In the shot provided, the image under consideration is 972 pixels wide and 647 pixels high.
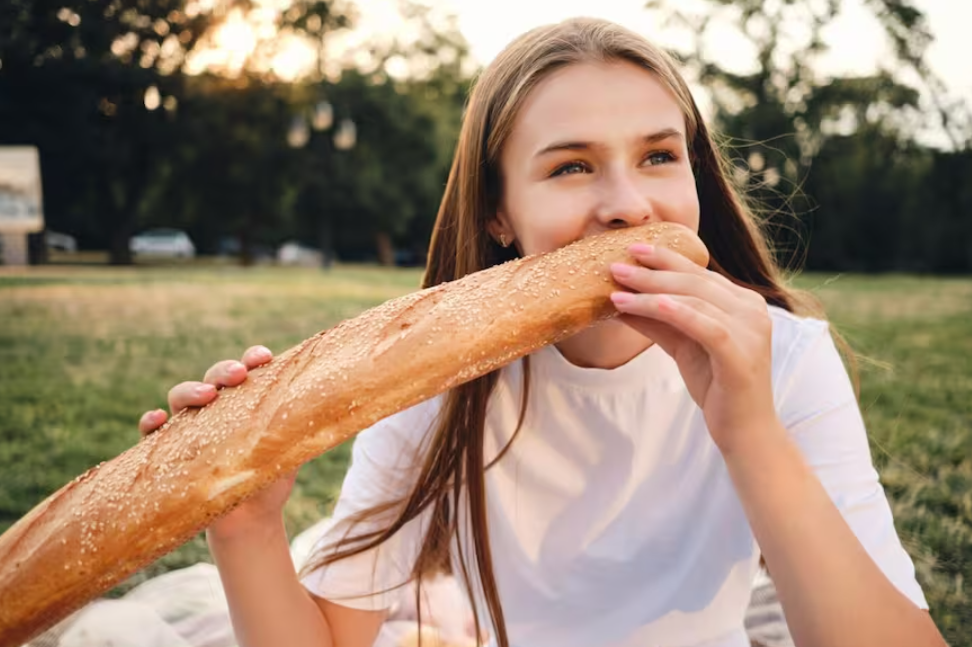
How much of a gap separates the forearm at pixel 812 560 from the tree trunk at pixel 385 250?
42.0m

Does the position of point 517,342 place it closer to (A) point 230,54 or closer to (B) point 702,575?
(B) point 702,575

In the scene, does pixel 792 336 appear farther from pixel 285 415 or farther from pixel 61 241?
pixel 61 241

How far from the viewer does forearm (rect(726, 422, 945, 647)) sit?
4.96 ft

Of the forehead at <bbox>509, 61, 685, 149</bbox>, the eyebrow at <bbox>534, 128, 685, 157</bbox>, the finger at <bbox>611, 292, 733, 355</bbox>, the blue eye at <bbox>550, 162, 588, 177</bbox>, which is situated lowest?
the finger at <bbox>611, 292, 733, 355</bbox>

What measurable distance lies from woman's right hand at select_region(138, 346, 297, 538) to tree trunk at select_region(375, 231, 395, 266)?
41.5 m

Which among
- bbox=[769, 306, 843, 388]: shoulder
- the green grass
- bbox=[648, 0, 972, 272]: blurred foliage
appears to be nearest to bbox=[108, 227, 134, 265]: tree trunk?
the green grass

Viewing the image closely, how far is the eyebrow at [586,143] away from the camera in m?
1.81

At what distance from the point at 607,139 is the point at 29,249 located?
72.6 feet

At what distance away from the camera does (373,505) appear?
219 cm

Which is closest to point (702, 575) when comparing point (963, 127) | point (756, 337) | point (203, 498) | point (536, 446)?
point (536, 446)

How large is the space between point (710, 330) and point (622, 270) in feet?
0.84

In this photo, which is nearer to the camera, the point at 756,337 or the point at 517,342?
the point at 756,337

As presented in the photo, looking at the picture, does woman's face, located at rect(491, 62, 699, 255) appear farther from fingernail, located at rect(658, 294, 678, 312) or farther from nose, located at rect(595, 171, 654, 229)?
fingernail, located at rect(658, 294, 678, 312)

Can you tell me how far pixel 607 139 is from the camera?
1.81 metres
